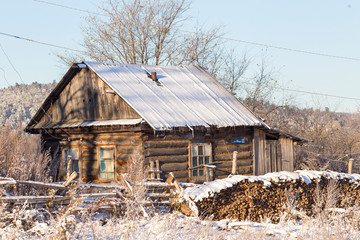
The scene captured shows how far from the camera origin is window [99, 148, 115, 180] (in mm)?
15991

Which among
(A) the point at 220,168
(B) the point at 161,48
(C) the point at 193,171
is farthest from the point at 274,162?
(B) the point at 161,48

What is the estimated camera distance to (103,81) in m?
17.0

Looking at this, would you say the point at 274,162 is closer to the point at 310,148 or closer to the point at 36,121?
the point at 310,148

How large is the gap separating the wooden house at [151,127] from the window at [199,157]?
0.12 feet

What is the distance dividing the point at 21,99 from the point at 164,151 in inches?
3040

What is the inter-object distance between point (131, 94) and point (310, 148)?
15.1m

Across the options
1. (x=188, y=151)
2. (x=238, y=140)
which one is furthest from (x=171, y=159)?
(x=238, y=140)

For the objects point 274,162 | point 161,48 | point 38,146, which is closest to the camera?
point 38,146

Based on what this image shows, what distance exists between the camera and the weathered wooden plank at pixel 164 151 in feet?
50.2

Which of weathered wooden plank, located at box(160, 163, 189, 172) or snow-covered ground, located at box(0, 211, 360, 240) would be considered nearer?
snow-covered ground, located at box(0, 211, 360, 240)

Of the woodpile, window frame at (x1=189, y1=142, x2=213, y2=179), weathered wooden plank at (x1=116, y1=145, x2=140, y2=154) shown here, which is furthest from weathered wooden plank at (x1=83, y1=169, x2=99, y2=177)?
the woodpile

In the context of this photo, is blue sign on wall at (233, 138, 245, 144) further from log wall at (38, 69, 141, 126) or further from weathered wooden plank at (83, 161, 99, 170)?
weathered wooden plank at (83, 161, 99, 170)

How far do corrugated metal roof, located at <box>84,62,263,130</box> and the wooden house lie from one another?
48mm

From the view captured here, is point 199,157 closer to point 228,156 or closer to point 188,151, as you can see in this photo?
point 188,151
